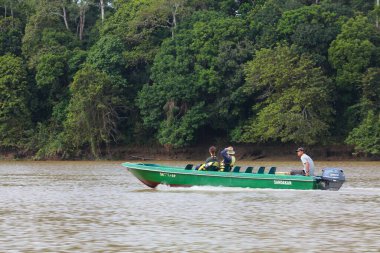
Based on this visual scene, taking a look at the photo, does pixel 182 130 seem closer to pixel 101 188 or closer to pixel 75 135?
pixel 75 135

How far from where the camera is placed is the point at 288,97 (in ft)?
200

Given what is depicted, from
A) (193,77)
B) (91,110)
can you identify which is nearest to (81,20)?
(91,110)

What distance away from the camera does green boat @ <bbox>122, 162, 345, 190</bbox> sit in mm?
29047

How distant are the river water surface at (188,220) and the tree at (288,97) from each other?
1111 inches

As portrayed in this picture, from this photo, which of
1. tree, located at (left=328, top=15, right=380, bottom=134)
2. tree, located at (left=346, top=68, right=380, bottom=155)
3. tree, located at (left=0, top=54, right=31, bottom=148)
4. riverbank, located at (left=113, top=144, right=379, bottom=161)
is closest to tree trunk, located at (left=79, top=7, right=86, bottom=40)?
tree, located at (left=0, top=54, right=31, bottom=148)

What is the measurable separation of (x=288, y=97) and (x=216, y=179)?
32.0 meters

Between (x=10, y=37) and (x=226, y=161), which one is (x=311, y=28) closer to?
(x=10, y=37)

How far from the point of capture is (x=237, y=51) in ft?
214

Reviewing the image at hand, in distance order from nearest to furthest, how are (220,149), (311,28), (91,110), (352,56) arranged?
(352,56) → (311,28) → (91,110) → (220,149)

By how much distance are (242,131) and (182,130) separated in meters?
4.52

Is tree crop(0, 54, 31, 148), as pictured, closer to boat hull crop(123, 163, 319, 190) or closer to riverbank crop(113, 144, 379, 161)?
riverbank crop(113, 144, 379, 161)

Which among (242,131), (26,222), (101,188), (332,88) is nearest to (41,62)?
(242,131)

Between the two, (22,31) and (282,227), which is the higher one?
(22,31)

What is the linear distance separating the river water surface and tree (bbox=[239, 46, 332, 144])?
28231 millimetres
